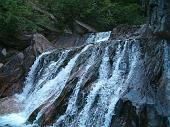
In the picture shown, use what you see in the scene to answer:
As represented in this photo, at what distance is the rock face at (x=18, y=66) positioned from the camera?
20.0 metres

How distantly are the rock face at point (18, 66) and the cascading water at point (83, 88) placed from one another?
0.76 m

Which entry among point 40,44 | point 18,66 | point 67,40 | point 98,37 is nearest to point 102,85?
point 18,66

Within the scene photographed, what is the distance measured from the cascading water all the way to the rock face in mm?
762

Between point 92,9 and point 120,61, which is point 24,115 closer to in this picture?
point 120,61

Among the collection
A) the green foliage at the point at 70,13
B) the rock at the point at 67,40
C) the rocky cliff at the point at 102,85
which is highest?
the green foliage at the point at 70,13

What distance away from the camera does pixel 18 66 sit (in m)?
21.1

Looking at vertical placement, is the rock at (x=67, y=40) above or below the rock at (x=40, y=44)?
above

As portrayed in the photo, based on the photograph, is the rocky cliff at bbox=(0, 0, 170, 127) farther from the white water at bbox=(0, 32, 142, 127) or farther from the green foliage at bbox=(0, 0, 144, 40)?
the green foliage at bbox=(0, 0, 144, 40)

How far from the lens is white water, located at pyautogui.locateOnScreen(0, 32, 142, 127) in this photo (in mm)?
14773

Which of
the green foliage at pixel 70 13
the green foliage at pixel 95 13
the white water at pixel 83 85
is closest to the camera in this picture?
the white water at pixel 83 85

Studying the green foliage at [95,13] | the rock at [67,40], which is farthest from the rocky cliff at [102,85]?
the green foliage at [95,13]

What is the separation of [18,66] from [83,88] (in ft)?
20.9

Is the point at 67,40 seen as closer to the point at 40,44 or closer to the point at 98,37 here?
the point at 98,37

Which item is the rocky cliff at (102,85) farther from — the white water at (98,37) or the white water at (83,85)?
the white water at (98,37)
